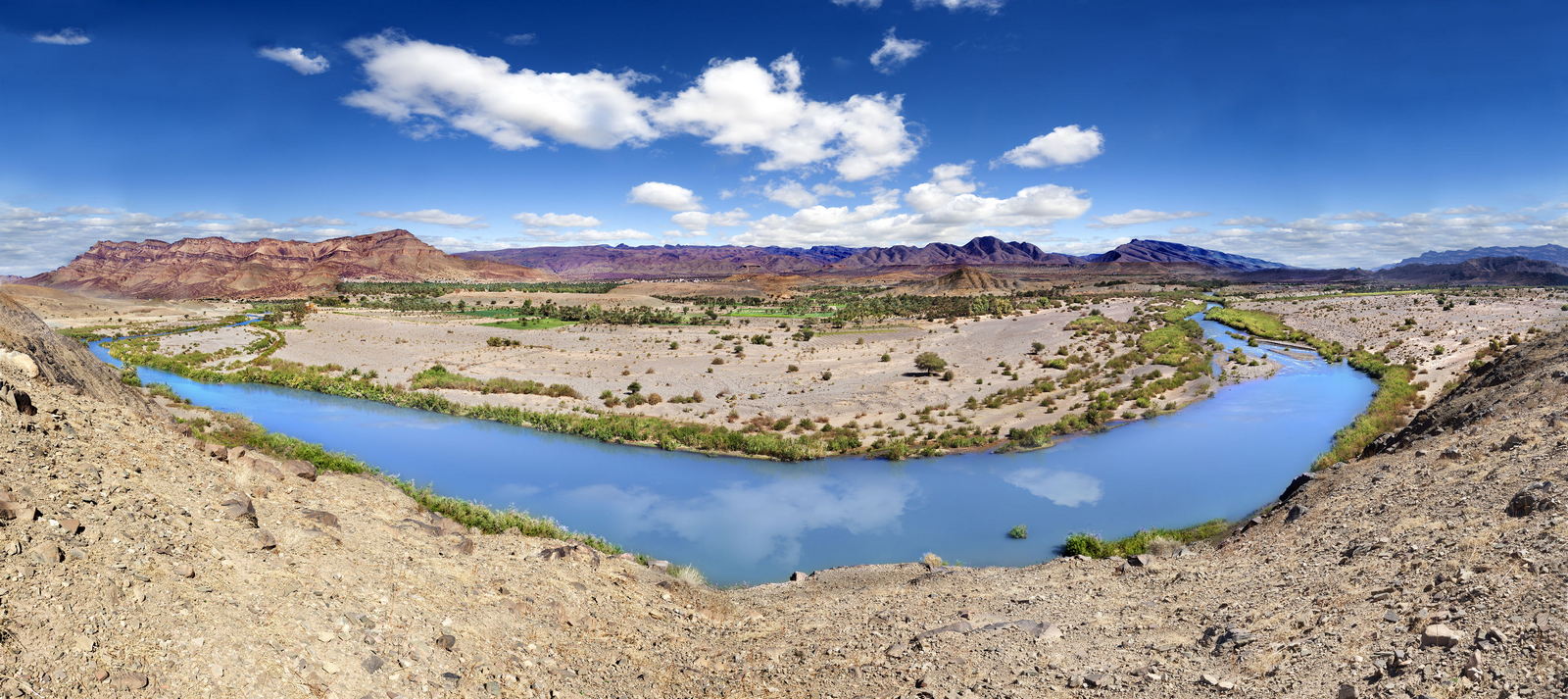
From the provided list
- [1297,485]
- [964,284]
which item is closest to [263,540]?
→ [1297,485]

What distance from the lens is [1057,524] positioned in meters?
20.7

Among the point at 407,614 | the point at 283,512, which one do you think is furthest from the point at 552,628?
the point at 283,512

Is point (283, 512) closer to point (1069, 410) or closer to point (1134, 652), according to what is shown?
point (1134, 652)

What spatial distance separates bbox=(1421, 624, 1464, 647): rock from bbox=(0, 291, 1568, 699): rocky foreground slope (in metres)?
0.03

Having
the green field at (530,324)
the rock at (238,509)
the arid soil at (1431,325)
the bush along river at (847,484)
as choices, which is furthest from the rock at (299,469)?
the green field at (530,324)

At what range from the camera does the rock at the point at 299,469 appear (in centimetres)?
1581

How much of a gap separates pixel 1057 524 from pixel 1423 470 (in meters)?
8.49

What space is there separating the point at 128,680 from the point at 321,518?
6642 mm

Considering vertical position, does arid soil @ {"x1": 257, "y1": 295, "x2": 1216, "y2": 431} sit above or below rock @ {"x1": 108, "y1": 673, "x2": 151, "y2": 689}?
below

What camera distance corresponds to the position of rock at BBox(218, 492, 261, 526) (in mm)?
11125

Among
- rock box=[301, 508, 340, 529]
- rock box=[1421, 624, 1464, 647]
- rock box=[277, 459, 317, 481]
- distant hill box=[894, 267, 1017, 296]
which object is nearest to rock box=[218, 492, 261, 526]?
rock box=[301, 508, 340, 529]

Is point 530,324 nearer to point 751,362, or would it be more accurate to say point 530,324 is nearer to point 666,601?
point 751,362

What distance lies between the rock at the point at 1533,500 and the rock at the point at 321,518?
20.7m

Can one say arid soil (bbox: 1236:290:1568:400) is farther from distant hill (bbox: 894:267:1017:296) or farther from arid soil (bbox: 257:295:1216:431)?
distant hill (bbox: 894:267:1017:296)
